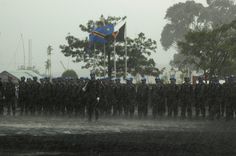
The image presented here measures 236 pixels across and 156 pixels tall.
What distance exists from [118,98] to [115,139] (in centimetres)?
853

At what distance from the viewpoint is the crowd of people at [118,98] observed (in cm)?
2048

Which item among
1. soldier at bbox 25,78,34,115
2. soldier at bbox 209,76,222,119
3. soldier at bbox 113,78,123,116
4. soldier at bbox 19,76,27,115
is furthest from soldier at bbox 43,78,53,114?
soldier at bbox 209,76,222,119

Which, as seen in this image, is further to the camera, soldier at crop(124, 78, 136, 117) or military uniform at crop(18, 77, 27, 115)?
military uniform at crop(18, 77, 27, 115)

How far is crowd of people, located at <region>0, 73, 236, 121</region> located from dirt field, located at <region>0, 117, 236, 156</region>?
2.01 meters

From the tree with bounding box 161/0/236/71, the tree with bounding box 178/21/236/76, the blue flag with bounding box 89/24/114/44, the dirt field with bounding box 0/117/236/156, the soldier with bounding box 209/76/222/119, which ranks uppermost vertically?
the tree with bounding box 161/0/236/71

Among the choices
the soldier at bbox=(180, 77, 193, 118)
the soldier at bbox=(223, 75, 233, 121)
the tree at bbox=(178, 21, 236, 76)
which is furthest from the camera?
the tree at bbox=(178, 21, 236, 76)

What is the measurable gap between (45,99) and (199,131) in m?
9.02

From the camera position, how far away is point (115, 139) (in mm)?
13609

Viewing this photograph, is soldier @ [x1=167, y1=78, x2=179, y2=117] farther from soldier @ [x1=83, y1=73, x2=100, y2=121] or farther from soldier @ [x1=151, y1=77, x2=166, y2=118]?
soldier @ [x1=83, y1=73, x2=100, y2=121]

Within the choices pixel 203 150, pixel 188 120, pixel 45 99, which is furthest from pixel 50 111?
pixel 203 150

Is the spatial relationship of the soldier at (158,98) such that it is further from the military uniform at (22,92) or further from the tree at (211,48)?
the tree at (211,48)

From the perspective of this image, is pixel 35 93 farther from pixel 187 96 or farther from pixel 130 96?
pixel 187 96

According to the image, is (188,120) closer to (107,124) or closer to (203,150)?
(107,124)

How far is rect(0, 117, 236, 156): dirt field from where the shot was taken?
1152 centimetres
